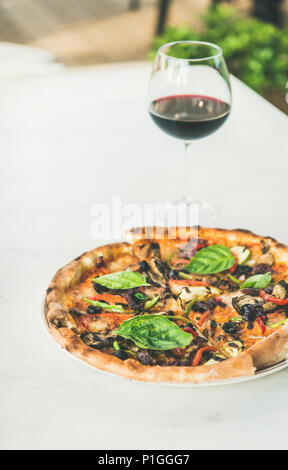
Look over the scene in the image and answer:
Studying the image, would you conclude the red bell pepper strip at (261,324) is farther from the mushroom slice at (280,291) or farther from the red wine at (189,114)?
the red wine at (189,114)

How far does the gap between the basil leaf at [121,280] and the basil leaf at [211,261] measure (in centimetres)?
10

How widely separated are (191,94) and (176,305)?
20.6 inches

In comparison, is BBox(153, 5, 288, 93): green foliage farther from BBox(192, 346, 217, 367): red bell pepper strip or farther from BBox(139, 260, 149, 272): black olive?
BBox(192, 346, 217, 367): red bell pepper strip

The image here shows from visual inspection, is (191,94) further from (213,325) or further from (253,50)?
(253,50)

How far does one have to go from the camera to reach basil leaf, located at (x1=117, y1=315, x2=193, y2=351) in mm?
853

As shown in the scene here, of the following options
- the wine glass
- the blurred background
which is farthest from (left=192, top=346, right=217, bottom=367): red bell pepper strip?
the blurred background

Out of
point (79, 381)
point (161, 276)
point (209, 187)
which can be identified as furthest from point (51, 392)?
point (209, 187)

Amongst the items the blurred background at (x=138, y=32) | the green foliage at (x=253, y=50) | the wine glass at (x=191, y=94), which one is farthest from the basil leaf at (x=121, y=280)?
the green foliage at (x=253, y=50)

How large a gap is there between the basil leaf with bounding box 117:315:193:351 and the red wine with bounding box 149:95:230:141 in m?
0.53

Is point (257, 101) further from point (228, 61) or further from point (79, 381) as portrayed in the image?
point (228, 61)

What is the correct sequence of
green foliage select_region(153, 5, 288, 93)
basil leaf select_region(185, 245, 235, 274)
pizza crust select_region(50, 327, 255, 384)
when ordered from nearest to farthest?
pizza crust select_region(50, 327, 255, 384) < basil leaf select_region(185, 245, 235, 274) < green foliage select_region(153, 5, 288, 93)

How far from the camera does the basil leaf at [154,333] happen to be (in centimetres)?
85

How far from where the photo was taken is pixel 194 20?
17.6 feet

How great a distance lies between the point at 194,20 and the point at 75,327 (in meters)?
4.89
